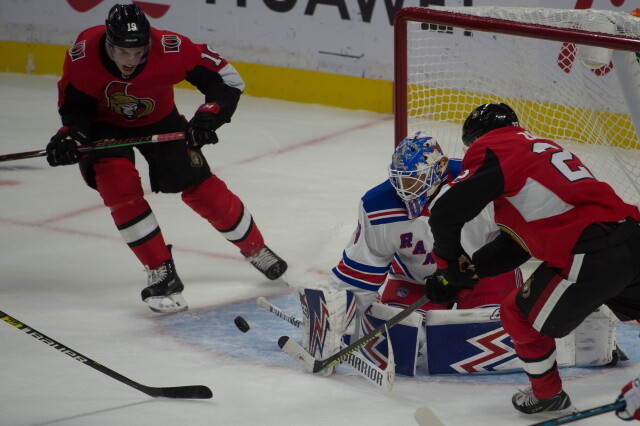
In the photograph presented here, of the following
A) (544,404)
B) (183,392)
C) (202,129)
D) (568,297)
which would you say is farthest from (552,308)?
(202,129)

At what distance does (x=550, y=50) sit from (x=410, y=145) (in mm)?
1486

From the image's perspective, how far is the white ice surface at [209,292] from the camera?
292 centimetres

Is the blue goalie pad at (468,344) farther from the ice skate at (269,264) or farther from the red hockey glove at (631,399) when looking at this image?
the ice skate at (269,264)

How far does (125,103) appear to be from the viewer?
12.4 ft

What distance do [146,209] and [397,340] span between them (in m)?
1.16

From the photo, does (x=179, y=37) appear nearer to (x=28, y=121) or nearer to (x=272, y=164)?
(x=272, y=164)

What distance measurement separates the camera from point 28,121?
21.0ft

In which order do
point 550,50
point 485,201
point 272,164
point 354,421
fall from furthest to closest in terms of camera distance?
point 272,164, point 550,50, point 354,421, point 485,201

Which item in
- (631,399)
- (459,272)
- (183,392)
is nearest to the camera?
(631,399)

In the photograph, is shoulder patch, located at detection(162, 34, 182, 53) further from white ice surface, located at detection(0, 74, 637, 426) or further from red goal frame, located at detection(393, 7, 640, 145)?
white ice surface, located at detection(0, 74, 637, 426)

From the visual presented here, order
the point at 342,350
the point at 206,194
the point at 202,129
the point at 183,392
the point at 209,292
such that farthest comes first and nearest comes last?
the point at 209,292
the point at 206,194
the point at 202,129
the point at 342,350
the point at 183,392

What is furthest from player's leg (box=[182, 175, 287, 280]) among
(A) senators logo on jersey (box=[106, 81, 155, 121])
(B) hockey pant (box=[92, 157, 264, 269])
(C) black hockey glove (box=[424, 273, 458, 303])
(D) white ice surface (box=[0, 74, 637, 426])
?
(C) black hockey glove (box=[424, 273, 458, 303])

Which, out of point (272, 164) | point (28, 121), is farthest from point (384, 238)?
point (28, 121)

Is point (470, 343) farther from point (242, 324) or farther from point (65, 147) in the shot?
point (65, 147)
